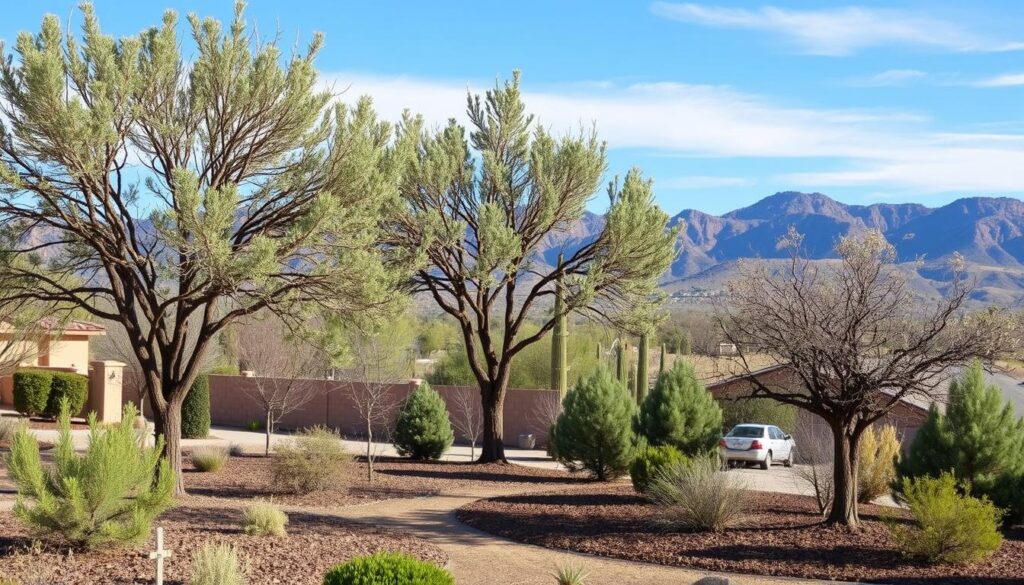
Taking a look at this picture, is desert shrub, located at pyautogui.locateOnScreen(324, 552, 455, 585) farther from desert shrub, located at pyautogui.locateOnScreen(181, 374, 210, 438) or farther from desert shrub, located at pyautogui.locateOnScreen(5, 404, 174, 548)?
desert shrub, located at pyautogui.locateOnScreen(181, 374, 210, 438)

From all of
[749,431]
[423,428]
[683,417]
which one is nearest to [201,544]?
[683,417]

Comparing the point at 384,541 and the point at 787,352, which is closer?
the point at 384,541

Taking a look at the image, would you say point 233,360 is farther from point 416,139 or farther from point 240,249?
point 240,249

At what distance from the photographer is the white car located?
28.7m

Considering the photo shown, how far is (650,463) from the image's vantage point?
16.9 meters

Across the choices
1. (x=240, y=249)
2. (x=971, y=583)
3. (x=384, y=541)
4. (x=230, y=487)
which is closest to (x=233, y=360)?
(x=230, y=487)

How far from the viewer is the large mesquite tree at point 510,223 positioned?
21469mm

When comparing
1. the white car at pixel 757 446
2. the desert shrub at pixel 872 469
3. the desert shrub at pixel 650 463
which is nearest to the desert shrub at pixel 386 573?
the desert shrub at pixel 650 463

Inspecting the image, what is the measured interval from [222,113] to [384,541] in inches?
286

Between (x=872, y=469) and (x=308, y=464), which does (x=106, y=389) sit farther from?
(x=872, y=469)

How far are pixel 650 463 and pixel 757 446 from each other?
1259cm

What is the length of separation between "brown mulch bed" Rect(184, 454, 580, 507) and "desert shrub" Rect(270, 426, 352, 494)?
0.17m

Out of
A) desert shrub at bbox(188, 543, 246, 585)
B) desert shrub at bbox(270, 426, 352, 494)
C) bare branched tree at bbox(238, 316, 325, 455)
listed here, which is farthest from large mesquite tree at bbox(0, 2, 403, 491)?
bare branched tree at bbox(238, 316, 325, 455)

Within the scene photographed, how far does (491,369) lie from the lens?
24484mm
